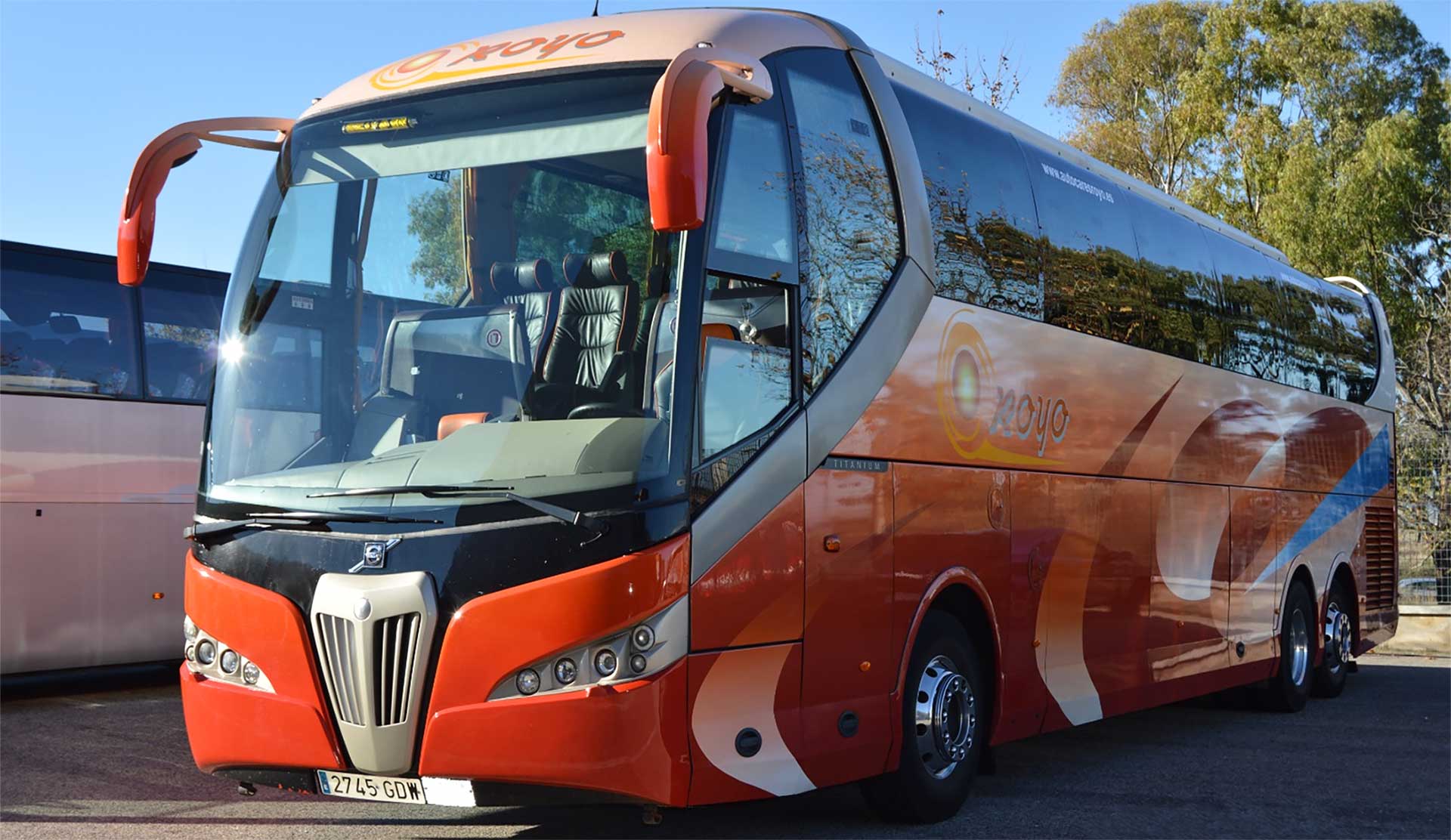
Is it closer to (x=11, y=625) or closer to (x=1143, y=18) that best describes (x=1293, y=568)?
(x=11, y=625)

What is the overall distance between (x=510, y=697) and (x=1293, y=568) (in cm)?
980

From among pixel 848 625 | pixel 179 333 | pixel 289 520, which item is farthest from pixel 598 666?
pixel 179 333

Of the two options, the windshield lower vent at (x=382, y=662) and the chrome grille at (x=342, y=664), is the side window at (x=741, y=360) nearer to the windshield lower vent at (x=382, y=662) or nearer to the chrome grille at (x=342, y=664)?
the windshield lower vent at (x=382, y=662)

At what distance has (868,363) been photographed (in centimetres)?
720

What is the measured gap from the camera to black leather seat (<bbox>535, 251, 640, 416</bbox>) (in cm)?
605

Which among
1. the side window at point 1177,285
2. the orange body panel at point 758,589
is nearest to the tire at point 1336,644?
the side window at point 1177,285

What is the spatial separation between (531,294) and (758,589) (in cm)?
159

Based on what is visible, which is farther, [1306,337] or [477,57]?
[1306,337]

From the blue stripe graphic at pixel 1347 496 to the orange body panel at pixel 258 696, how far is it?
8.88 m

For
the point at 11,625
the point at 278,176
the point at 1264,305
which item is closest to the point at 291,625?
the point at 278,176

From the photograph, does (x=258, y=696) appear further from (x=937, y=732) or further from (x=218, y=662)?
(x=937, y=732)

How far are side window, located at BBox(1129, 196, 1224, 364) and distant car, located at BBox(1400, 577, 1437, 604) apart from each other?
10.8 m

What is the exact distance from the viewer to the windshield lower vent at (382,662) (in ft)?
19.2

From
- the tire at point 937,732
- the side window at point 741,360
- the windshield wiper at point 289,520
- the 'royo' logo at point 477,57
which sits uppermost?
the 'royo' logo at point 477,57
